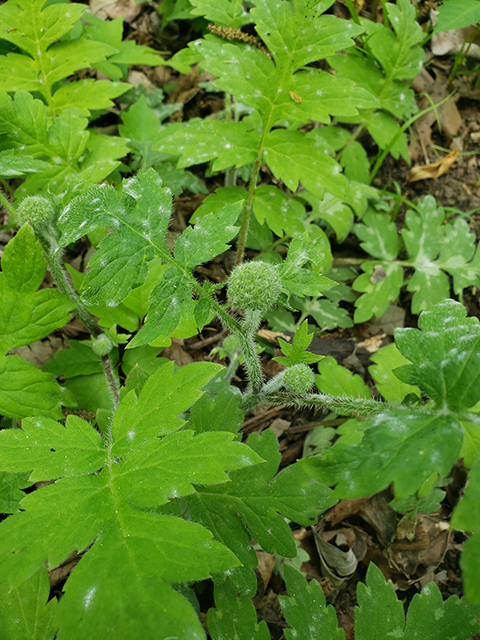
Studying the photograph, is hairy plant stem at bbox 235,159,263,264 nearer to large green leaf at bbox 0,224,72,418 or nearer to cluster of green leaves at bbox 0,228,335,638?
cluster of green leaves at bbox 0,228,335,638

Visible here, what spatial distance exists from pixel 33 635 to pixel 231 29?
12.2ft

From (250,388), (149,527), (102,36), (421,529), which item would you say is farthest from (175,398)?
(102,36)

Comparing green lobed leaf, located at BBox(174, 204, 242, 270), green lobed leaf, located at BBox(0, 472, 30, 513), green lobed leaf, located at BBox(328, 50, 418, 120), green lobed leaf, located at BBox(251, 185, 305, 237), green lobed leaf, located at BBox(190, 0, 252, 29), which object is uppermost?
green lobed leaf, located at BBox(190, 0, 252, 29)

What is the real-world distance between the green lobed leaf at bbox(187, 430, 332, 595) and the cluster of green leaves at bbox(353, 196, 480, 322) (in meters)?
1.69

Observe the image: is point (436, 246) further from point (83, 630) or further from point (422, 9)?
point (83, 630)

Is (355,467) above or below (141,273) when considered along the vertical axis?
below

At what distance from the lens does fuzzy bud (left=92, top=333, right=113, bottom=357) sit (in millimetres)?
2418

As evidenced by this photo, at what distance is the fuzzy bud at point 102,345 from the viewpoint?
95.2 inches

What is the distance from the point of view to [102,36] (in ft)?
10.7

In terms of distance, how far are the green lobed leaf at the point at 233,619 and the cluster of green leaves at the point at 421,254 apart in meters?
2.21

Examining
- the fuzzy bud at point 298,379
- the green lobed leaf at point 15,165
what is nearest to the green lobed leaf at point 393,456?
the fuzzy bud at point 298,379

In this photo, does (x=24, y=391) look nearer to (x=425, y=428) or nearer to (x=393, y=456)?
(x=393, y=456)

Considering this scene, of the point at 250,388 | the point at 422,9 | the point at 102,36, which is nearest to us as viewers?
the point at 250,388

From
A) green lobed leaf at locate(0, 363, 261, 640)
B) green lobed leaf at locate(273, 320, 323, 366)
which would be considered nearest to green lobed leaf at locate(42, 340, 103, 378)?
green lobed leaf at locate(0, 363, 261, 640)
